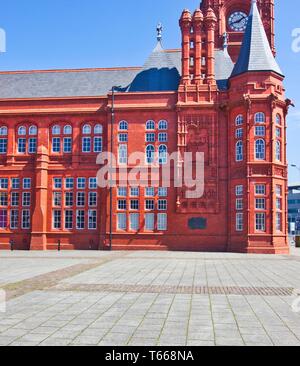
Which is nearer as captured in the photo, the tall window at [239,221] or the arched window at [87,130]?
the tall window at [239,221]

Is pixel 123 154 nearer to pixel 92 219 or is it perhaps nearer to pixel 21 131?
pixel 92 219

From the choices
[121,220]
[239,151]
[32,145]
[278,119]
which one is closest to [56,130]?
[32,145]

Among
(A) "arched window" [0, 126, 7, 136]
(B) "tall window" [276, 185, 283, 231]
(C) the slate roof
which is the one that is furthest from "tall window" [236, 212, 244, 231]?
(A) "arched window" [0, 126, 7, 136]

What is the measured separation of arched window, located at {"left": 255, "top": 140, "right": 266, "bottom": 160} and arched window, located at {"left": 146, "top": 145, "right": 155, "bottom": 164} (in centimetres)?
871

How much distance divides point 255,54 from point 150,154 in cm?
1212

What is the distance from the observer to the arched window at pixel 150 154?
3828 cm

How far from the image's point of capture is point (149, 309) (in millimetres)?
11039

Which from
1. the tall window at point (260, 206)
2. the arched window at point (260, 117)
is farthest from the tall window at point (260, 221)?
the arched window at point (260, 117)

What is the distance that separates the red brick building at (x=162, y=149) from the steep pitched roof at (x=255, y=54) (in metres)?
0.12

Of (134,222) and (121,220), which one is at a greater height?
(121,220)

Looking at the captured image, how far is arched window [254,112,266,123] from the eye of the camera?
35.9 m

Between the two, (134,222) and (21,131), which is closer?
(134,222)

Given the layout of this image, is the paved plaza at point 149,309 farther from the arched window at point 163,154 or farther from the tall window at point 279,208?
the arched window at point 163,154

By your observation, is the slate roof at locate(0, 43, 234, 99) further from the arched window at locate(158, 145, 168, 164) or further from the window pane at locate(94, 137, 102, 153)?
the arched window at locate(158, 145, 168, 164)
